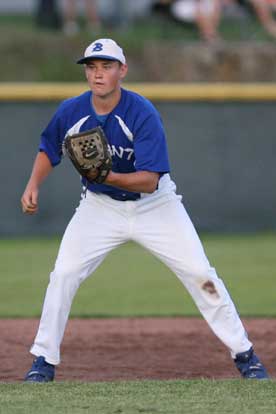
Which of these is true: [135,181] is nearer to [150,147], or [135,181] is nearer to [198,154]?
[150,147]

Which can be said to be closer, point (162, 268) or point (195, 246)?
point (195, 246)

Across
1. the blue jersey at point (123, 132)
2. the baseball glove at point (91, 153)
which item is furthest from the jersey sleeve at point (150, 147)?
the baseball glove at point (91, 153)

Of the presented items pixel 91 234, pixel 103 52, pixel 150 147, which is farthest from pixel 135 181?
pixel 103 52

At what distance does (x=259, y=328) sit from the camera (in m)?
8.05

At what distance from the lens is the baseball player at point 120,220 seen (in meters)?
5.87

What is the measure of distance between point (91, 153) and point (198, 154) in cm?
704

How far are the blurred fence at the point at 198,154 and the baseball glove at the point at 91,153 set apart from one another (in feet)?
21.6

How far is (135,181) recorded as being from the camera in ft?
18.9

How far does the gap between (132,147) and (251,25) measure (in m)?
10.6

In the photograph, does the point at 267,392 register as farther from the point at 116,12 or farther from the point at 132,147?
the point at 116,12

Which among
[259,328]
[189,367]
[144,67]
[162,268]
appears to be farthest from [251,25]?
[189,367]

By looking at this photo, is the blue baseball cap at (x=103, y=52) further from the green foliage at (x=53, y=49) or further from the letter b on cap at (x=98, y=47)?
the green foliage at (x=53, y=49)

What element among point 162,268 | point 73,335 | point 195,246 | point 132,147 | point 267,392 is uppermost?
point 132,147

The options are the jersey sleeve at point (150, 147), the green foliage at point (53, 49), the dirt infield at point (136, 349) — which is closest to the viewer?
the jersey sleeve at point (150, 147)
